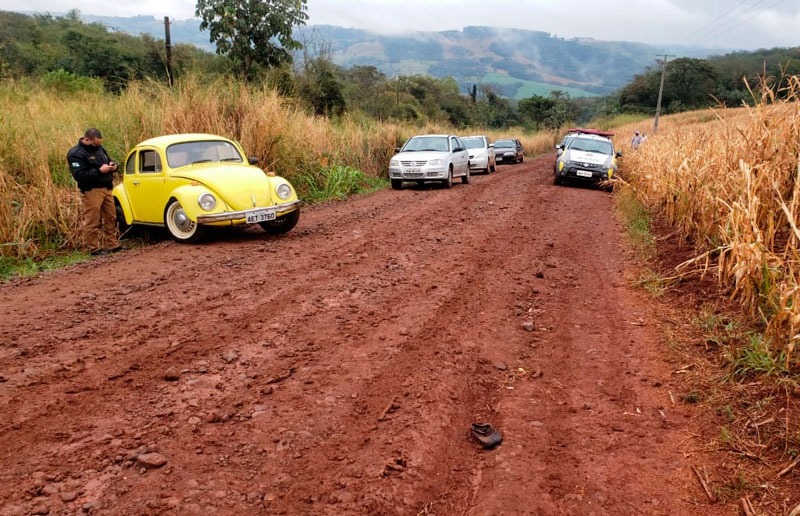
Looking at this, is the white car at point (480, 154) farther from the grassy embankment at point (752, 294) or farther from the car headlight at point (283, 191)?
the grassy embankment at point (752, 294)

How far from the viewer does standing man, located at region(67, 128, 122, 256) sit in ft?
26.3

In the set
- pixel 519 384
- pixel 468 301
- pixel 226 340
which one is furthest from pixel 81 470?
pixel 468 301

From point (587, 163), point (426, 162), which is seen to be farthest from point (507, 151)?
point (426, 162)

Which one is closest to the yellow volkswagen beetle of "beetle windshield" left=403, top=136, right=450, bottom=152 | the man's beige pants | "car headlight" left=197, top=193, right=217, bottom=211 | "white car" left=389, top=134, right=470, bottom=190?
"car headlight" left=197, top=193, right=217, bottom=211

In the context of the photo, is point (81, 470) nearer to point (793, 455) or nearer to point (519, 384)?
point (519, 384)

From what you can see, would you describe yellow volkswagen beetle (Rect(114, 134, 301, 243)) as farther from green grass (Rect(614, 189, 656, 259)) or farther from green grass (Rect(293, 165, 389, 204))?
green grass (Rect(614, 189, 656, 259))

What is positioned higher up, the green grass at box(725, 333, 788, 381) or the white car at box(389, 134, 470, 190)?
the white car at box(389, 134, 470, 190)

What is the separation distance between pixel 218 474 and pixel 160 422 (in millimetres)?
699

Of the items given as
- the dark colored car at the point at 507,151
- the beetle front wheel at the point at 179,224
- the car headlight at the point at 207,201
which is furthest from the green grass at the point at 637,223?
the dark colored car at the point at 507,151

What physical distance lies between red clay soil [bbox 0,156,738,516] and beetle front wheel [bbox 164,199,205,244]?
5.03ft

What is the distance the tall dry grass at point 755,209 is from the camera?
167 inches

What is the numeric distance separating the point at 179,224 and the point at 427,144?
10.8 m

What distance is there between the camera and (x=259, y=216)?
336 inches

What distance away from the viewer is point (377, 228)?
383 inches
